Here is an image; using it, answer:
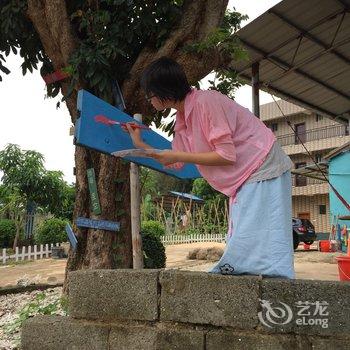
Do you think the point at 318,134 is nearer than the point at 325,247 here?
No

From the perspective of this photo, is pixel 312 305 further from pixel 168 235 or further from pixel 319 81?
pixel 168 235

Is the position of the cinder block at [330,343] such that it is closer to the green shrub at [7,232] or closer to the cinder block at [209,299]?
the cinder block at [209,299]

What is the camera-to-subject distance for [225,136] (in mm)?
1870

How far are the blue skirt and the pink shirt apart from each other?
95mm

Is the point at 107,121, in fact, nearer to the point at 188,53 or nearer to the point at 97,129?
the point at 97,129

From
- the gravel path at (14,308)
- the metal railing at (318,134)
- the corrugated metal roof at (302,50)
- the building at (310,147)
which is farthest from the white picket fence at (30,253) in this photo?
the metal railing at (318,134)

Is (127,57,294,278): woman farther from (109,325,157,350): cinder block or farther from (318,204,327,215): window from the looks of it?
(318,204,327,215): window

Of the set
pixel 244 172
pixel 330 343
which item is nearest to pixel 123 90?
pixel 244 172

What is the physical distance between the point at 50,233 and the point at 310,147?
20341mm

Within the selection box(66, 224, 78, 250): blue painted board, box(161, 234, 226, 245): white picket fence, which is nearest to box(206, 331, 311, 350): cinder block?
box(66, 224, 78, 250): blue painted board

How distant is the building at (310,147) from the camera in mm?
28212

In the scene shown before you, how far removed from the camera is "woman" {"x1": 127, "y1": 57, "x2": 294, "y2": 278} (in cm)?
196

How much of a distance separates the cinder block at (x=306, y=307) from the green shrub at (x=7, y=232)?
49.2 ft

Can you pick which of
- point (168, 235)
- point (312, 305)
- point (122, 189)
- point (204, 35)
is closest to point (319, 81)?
point (204, 35)
